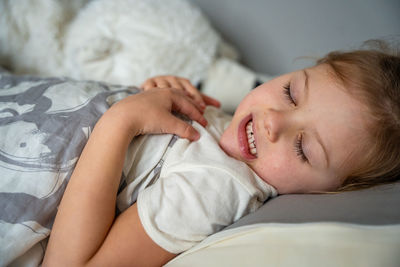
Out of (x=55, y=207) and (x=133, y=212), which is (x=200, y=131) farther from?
(x=55, y=207)

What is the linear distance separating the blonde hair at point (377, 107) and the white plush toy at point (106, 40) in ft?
2.08

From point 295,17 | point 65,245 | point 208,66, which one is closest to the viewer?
point 65,245

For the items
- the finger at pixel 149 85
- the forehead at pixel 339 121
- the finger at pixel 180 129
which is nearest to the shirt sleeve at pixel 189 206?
the finger at pixel 180 129

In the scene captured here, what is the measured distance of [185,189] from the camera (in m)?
0.63

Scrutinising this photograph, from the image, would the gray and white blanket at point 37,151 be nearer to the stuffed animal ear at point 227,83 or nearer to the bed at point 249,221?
the bed at point 249,221

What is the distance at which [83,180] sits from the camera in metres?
0.61

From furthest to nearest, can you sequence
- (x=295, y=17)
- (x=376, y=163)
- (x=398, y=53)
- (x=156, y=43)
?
1. (x=295, y=17)
2. (x=156, y=43)
3. (x=398, y=53)
4. (x=376, y=163)

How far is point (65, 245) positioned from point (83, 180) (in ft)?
0.42

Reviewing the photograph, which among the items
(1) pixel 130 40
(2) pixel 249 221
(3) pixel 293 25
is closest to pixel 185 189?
(2) pixel 249 221

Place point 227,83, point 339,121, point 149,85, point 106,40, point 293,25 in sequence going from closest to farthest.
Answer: point 339,121 → point 149,85 → point 106,40 → point 227,83 → point 293,25

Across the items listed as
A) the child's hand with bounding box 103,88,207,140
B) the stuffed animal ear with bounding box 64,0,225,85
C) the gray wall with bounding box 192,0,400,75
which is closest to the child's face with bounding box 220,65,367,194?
the child's hand with bounding box 103,88,207,140

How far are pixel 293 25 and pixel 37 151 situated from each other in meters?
1.44

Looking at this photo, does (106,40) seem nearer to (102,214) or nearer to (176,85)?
(176,85)

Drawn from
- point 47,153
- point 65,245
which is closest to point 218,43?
point 47,153
